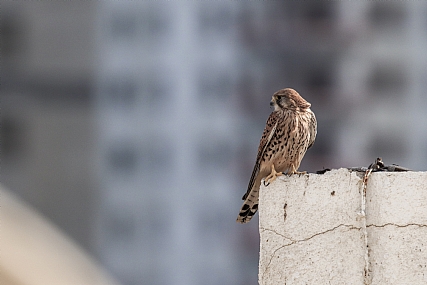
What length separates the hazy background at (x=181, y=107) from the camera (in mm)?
29375

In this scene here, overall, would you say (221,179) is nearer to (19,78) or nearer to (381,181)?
(19,78)

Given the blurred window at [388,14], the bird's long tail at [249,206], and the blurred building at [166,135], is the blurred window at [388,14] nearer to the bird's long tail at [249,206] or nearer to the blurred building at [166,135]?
the blurred building at [166,135]

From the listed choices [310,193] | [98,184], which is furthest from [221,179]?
[310,193]

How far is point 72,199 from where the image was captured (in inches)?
1248

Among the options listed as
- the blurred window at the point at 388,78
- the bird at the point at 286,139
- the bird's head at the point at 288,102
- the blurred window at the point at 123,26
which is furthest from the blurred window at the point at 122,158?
the bird at the point at 286,139

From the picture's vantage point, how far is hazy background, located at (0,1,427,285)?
29375mm

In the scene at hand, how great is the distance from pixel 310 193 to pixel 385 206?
0.35 m

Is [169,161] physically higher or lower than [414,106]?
lower

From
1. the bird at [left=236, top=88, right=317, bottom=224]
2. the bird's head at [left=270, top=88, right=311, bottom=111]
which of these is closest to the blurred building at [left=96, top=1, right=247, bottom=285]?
the bird's head at [left=270, top=88, right=311, bottom=111]

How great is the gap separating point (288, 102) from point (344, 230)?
2149mm

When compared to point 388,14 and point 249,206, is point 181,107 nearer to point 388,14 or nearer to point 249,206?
point 388,14

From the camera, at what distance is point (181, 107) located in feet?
108

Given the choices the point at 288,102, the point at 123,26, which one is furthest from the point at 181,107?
the point at 288,102

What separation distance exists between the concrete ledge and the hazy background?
77.7ft
